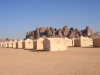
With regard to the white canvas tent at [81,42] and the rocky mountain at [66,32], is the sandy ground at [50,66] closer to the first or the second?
the white canvas tent at [81,42]

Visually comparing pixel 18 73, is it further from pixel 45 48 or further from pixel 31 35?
pixel 31 35

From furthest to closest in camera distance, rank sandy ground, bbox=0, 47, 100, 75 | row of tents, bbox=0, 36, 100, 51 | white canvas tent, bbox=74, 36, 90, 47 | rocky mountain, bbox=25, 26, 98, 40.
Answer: rocky mountain, bbox=25, 26, 98, 40
white canvas tent, bbox=74, 36, 90, 47
row of tents, bbox=0, 36, 100, 51
sandy ground, bbox=0, 47, 100, 75

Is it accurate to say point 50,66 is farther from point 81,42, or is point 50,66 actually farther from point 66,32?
point 66,32

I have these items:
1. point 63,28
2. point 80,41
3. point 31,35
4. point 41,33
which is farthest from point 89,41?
point 31,35

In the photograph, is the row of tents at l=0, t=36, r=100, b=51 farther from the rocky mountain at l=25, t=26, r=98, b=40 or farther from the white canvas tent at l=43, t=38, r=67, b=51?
the rocky mountain at l=25, t=26, r=98, b=40

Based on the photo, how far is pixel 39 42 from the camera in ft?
111

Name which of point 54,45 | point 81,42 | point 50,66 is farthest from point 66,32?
point 50,66

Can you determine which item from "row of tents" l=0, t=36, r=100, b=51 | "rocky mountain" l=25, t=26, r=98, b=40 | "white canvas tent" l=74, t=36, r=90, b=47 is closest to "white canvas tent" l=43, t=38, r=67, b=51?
"row of tents" l=0, t=36, r=100, b=51

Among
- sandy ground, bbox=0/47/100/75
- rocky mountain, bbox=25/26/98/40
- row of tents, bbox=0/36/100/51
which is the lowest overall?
sandy ground, bbox=0/47/100/75

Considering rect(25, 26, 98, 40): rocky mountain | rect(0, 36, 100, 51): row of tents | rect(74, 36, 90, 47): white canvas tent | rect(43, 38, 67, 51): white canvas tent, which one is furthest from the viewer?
rect(25, 26, 98, 40): rocky mountain

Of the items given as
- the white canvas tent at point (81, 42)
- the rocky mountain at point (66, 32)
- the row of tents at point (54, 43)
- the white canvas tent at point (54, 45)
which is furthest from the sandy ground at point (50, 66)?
the rocky mountain at point (66, 32)

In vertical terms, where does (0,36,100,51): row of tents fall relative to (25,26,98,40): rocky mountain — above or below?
below

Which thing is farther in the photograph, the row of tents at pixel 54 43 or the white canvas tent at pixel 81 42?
the white canvas tent at pixel 81 42

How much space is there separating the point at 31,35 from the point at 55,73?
94.1 metres
